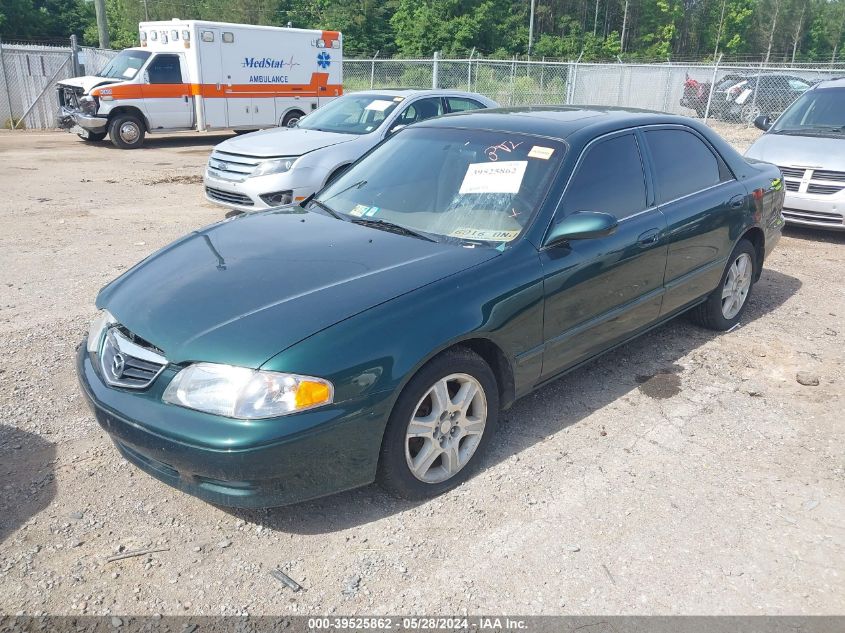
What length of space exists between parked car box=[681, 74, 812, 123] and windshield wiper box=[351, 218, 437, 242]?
18688 mm

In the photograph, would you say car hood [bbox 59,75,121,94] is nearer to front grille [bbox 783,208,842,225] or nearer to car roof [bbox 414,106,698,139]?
car roof [bbox 414,106,698,139]

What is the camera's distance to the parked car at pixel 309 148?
26.1ft

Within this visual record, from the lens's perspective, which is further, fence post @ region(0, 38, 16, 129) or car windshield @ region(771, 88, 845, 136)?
fence post @ region(0, 38, 16, 129)

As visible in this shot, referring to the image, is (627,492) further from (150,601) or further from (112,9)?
(112,9)

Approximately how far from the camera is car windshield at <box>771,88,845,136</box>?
8.79 metres

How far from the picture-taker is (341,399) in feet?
8.98

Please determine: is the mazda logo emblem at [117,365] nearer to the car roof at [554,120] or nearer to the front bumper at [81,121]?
the car roof at [554,120]

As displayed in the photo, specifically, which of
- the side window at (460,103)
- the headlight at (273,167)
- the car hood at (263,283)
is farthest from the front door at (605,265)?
the side window at (460,103)

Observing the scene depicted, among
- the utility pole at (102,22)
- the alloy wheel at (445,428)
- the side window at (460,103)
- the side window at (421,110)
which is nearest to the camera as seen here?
the alloy wheel at (445,428)

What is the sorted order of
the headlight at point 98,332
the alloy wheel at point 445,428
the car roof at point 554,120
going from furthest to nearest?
the car roof at point 554,120 < the headlight at point 98,332 < the alloy wheel at point 445,428

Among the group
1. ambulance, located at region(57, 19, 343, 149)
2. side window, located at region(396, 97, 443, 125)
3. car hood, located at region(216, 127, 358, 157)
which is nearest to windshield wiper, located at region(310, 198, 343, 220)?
car hood, located at region(216, 127, 358, 157)

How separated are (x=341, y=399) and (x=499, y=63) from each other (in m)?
19.6

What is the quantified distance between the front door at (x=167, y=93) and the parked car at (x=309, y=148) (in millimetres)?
8193

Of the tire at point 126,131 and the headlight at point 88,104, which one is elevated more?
the headlight at point 88,104
